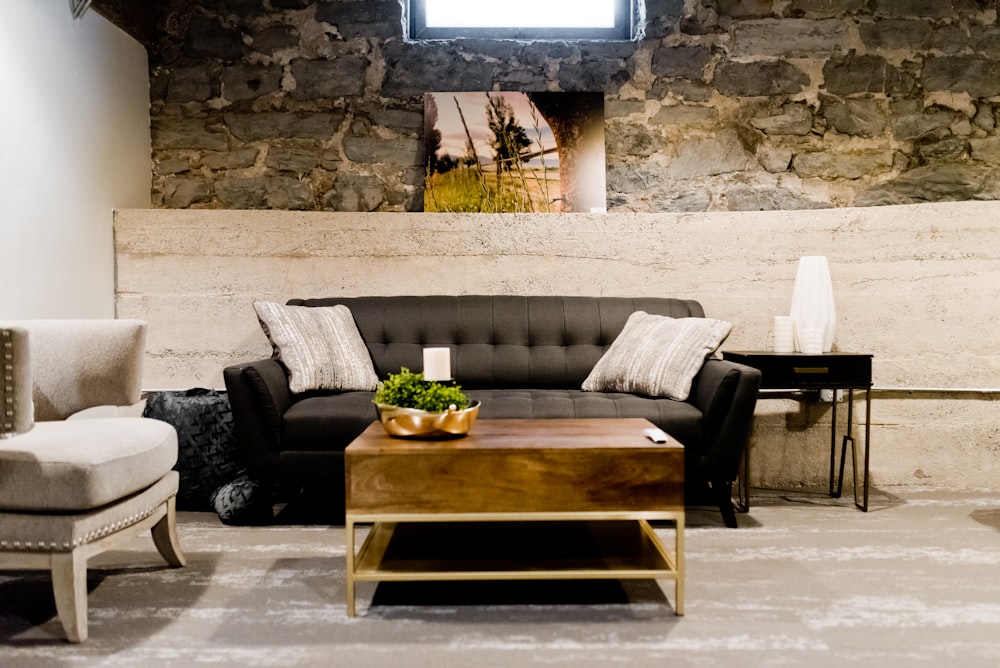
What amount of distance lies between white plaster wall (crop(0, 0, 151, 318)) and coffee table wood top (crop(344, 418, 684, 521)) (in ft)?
5.82

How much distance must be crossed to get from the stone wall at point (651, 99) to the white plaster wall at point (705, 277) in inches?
15.6

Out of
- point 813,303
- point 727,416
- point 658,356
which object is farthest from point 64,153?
point 813,303

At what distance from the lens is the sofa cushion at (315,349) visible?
2867 millimetres

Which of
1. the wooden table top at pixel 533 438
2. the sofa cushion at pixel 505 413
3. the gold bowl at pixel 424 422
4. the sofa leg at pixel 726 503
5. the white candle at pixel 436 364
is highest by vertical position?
the white candle at pixel 436 364

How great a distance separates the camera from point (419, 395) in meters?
2.02

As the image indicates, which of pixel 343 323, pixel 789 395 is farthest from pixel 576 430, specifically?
pixel 789 395

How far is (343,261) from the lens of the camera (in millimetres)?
3541

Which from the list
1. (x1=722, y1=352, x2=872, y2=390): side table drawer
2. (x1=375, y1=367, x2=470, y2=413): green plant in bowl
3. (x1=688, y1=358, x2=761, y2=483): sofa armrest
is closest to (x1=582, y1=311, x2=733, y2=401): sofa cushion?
(x1=688, y1=358, x2=761, y2=483): sofa armrest

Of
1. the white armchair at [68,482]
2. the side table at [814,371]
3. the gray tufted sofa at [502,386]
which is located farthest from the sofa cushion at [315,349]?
the side table at [814,371]

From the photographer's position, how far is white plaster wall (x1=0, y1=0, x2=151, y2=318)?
2.70m

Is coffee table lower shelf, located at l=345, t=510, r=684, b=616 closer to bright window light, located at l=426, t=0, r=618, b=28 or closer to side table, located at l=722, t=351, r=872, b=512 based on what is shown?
side table, located at l=722, t=351, r=872, b=512

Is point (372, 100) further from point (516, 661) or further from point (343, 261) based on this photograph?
point (516, 661)

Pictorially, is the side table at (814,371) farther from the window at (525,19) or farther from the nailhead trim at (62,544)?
the nailhead trim at (62,544)

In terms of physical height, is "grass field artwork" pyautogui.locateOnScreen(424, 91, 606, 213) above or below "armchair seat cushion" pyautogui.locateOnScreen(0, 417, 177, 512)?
above
